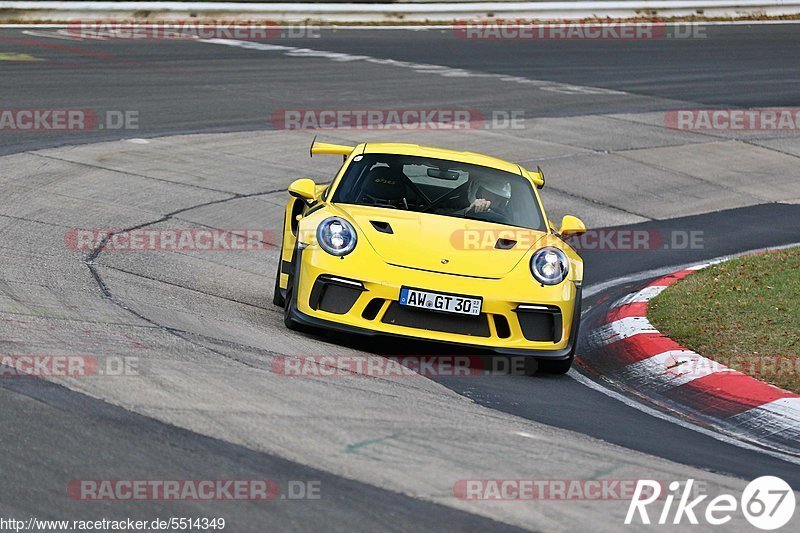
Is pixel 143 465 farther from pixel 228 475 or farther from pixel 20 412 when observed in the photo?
pixel 20 412

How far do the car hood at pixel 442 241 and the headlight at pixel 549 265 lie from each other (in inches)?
4.4

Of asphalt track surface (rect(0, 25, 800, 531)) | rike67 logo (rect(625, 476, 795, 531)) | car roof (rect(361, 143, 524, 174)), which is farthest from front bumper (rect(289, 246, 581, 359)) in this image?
rike67 logo (rect(625, 476, 795, 531))

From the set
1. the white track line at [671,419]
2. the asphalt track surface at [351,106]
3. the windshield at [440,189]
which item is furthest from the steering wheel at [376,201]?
the white track line at [671,419]

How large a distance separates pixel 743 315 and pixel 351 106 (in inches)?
393

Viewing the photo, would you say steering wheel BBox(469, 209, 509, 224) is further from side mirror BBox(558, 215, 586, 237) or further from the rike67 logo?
the rike67 logo

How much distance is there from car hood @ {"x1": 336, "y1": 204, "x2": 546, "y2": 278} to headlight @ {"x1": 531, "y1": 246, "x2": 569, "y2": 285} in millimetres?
111

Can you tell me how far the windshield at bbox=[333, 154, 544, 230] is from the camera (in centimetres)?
846

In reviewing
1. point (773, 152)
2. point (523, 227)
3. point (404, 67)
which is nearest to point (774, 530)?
point (523, 227)

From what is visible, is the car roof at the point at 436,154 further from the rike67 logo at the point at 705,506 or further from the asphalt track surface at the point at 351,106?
the rike67 logo at the point at 705,506

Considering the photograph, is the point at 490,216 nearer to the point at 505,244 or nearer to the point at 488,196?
the point at 488,196

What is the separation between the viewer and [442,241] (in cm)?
780

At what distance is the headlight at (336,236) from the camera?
7629mm

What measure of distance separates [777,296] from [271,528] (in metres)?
6.17

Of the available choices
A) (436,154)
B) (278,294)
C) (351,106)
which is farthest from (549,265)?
(351,106)
